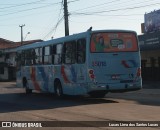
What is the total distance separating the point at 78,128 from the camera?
11.8 meters

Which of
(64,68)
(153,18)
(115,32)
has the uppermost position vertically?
(153,18)

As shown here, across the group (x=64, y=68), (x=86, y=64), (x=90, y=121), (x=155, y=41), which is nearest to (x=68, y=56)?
(x=64, y=68)

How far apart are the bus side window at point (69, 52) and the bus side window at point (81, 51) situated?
42cm

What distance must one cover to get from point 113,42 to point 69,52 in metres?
2.35

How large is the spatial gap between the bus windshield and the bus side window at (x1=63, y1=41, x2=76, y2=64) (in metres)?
1.44

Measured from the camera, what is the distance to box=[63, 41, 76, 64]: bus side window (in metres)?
20.7

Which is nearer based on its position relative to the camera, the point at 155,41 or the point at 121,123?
the point at 121,123

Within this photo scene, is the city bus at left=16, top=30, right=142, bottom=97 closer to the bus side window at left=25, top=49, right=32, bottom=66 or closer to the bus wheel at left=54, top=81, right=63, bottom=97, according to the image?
the bus wheel at left=54, top=81, right=63, bottom=97

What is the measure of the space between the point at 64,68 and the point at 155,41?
59.3ft

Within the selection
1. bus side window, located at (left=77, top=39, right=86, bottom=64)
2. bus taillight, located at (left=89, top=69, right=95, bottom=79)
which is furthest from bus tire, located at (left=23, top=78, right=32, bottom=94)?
bus taillight, located at (left=89, top=69, right=95, bottom=79)

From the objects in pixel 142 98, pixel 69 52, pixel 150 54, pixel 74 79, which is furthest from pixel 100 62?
pixel 150 54

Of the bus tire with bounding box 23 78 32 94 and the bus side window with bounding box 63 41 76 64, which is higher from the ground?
the bus side window with bounding box 63 41 76 64

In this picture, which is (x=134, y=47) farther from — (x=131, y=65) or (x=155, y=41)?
(x=155, y=41)

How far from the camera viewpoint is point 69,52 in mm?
21109
